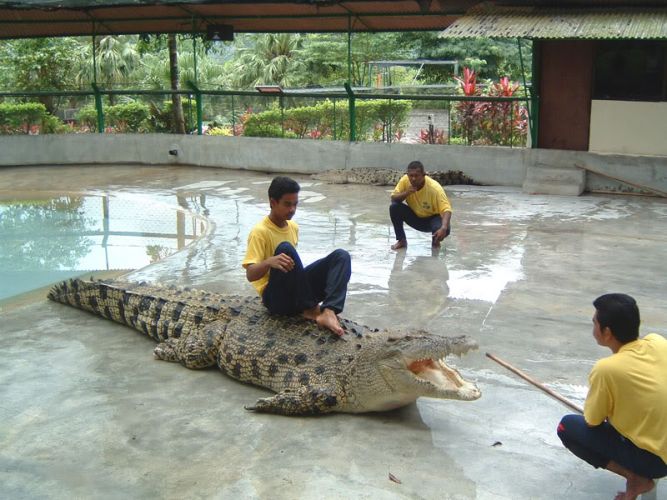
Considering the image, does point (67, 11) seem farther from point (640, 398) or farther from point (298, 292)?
point (640, 398)

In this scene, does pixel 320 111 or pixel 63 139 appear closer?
pixel 320 111

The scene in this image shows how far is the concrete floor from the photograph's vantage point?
329 centimetres

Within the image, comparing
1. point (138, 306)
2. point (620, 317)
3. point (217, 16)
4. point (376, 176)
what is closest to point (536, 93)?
point (376, 176)

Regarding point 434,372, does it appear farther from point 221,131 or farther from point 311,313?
point 221,131

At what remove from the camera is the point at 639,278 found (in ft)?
21.4

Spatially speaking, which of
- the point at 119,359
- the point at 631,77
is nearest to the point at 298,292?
the point at 119,359

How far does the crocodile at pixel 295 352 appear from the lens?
12.4 feet

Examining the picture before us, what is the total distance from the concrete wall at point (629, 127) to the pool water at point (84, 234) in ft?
20.3

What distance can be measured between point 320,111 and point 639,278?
8353mm

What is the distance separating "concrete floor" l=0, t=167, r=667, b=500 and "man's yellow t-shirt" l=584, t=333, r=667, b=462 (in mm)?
452

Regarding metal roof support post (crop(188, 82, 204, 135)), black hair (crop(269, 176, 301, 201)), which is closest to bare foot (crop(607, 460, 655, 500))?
black hair (crop(269, 176, 301, 201))

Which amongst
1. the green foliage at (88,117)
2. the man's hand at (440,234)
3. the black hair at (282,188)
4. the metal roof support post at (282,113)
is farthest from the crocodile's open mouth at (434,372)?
the green foliage at (88,117)

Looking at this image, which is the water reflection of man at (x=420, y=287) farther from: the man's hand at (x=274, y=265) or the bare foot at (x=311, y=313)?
the man's hand at (x=274, y=265)

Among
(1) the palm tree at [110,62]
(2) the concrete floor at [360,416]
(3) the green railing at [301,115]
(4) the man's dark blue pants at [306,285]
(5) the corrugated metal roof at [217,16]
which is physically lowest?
(2) the concrete floor at [360,416]
